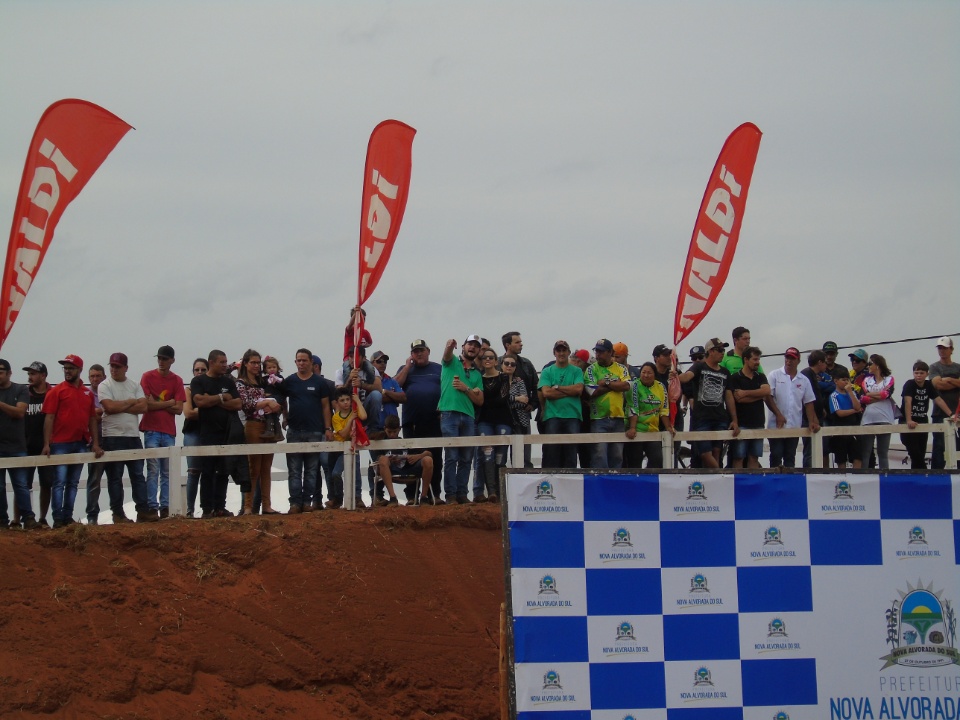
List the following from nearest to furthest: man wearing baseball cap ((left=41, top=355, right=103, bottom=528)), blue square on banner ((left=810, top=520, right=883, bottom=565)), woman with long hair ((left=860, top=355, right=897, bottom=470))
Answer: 1. blue square on banner ((left=810, top=520, right=883, bottom=565))
2. man wearing baseball cap ((left=41, top=355, right=103, bottom=528))
3. woman with long hair ((left=860, top=355, right=897, bottom=470))

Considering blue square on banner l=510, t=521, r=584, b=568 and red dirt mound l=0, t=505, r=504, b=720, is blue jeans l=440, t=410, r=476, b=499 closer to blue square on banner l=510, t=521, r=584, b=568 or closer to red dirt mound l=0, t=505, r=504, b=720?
red dirt mound l=0, t=505, r=504, b=720

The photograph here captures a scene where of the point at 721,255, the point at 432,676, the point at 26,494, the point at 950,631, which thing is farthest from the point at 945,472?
the point at 26,494

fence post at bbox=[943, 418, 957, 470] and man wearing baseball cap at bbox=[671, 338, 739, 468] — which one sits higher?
man wearing baseball cap at bbox=[671, 338, 739, 468]

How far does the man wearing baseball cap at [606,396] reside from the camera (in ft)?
45.4

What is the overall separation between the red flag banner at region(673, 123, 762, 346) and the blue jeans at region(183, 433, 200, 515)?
237 inches

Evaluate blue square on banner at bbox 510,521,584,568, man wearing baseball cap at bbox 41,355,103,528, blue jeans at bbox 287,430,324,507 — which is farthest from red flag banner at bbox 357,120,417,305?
blue square on banner at bbox 510,521,584,568

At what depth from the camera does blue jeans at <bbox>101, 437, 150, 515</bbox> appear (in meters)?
12.9

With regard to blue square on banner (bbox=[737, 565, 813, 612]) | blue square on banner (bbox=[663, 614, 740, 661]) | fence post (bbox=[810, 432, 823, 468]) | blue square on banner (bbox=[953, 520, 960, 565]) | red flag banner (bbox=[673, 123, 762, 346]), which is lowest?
blue square on banner (bbox=[663, 614, 740, 661])

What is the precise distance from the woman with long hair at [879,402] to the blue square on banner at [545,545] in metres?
9.37

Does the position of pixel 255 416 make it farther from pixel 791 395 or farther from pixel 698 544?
pixel 698 544

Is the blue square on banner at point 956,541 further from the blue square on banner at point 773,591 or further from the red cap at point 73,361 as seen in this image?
the red cap at point 73,361

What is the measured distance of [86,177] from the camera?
13266mm

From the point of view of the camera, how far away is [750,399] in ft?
47.5

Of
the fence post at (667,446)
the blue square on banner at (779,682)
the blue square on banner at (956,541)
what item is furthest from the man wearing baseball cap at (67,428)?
the blue square on banner at (956,541)
